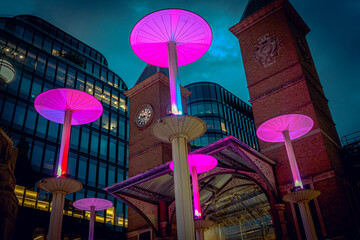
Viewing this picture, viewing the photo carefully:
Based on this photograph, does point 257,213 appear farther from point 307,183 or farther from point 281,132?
point 281,132

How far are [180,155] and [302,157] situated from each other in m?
10.5

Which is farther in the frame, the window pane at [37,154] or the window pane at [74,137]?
the window pane at [74,137]

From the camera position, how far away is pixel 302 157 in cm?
1927

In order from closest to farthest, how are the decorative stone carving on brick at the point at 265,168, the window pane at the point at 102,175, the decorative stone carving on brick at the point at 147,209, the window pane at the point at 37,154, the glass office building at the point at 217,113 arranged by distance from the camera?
the decorative stone carving on brick at the point at 265,168 < the decorative stone carving on brick at the point at 147,209 < the window pane at the point at 37,154 < the window pane at the point at 102,175 < the glass office building at the point at 217,113

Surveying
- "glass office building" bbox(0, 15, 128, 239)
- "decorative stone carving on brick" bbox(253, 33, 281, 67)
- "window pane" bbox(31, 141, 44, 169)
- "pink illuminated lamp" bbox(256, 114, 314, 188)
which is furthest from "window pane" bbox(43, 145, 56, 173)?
"pink illuminated lamp" bbox(256, 114, 314, 188)

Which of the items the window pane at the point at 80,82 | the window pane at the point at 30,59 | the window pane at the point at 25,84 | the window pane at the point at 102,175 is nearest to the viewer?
the window pane at the point at 25,84

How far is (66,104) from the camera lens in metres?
16.3

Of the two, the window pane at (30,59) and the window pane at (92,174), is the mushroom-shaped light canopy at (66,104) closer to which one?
the window pane at (92,174)

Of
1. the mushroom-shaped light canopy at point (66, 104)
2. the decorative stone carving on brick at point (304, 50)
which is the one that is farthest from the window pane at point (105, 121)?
the decorative stone carving on brick at point (304, 50)

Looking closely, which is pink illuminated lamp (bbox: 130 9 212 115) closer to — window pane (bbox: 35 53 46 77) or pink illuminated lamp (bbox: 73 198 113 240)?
pink illuminated lamp (bbox: 73 198 113 240)

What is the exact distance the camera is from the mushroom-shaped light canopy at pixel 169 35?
1303 cm

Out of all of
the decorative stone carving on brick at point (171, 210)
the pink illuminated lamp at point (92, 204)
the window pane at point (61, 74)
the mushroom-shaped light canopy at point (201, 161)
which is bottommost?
the decorative stone carving on brick at point (171, 210)

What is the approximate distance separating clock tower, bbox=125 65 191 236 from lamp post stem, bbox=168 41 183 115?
12.2m

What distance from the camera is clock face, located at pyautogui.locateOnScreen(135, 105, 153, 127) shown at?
27.1 meters
